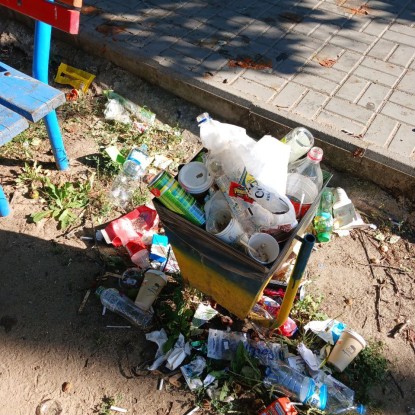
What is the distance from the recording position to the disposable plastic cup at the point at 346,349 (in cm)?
223

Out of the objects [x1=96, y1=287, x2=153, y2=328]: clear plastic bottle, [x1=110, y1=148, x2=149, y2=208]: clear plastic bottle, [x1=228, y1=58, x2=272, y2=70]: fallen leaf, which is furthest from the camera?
[x1=228, y1=58, x2=272, y2=70]: fallen leaf

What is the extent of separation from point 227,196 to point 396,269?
1.59 m

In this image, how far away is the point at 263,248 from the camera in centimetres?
187

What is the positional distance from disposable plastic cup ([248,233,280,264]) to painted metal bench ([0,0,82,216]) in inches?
53.5

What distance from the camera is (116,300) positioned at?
2.54 meters

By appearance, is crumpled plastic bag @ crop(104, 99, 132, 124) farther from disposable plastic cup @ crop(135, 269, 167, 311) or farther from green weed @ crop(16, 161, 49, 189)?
disposable plastic cup @ crop(135, 269, 167, 311)

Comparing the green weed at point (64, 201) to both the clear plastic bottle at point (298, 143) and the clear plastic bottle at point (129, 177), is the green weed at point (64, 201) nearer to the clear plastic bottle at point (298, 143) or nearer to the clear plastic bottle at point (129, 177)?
the clear plastic bottle at point (129, 177)

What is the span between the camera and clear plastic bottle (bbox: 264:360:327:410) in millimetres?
2174

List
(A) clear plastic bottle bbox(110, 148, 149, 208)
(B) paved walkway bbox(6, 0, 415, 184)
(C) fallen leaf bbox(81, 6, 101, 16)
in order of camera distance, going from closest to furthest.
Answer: (A) clear plastic bottle bbox(110, 148, 149, 208) → (B) paved walkway bbox(6, 0, 415, 184) → (C) fallen leaf bbox(81, 6, 101, 16)

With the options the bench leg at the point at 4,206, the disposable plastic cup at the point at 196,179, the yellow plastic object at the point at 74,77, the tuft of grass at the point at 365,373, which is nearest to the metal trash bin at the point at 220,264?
the disposable plastic cup at the point at 196,179

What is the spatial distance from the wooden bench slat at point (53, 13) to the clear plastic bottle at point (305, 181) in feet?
4.78

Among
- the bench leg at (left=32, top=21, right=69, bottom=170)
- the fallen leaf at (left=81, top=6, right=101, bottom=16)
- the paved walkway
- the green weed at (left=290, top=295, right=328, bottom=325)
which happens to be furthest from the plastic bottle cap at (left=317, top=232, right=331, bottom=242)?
the fallen leaf at (left=81, top=6, right=101, bottom=16)

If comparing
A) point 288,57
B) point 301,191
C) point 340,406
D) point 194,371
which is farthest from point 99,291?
point 288,57

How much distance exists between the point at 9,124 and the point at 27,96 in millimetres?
225
